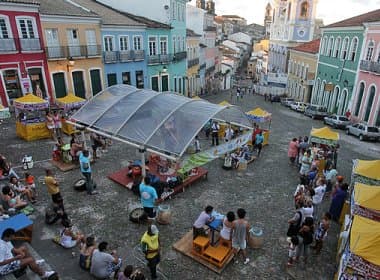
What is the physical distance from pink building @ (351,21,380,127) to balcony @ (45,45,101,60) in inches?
948

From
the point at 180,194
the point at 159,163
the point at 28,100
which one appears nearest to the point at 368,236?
the point at 180,194

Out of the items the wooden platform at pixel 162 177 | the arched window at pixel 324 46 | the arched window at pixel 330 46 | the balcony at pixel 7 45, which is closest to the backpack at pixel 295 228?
the wooden platform at pixel 162 177

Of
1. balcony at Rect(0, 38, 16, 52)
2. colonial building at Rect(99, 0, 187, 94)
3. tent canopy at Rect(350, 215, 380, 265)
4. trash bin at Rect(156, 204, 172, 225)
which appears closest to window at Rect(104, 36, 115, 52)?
colonial building at Rect(99, 0, 187, 94)

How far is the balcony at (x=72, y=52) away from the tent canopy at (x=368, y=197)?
22495mm

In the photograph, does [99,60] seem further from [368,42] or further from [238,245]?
[368,42]

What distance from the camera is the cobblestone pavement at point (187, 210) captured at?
8.08m

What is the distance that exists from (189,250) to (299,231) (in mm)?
3242

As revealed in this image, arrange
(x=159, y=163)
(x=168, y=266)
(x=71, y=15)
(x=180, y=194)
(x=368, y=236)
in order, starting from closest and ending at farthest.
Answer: (x=368, y=236) < (x=168, y=266) < (x=180, y=194) < (x=159, y=163) < (x=71, y=15)

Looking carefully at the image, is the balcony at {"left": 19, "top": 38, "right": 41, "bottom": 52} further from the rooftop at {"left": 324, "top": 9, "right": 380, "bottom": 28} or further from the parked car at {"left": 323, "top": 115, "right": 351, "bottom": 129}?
the rooftop at {"left": 324, "top": 9, "right": 380, "bottom": 28}

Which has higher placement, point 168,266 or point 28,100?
point 28,100

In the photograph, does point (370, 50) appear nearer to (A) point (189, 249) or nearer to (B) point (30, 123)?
(A) point (189, 249)

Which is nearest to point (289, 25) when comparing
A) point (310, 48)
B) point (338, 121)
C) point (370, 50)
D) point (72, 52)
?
point (310, 48)

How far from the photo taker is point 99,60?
2580 centimetres

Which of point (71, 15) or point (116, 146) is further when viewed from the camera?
point (71, 15)
